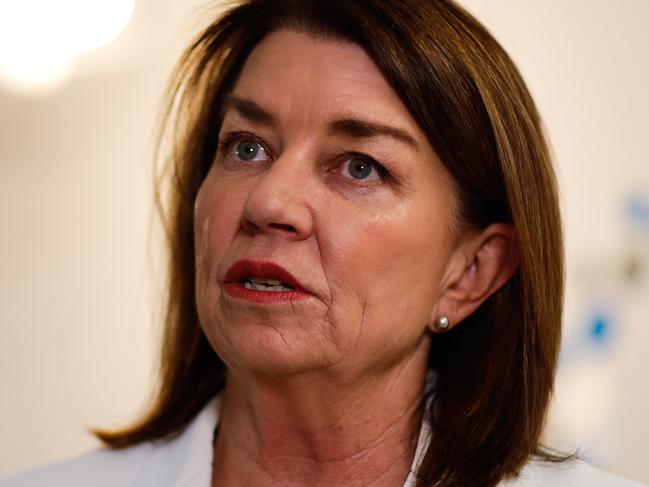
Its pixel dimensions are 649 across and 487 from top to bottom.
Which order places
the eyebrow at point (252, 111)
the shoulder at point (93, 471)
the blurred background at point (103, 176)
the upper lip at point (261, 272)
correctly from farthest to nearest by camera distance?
the blurred background at point (103, 176), the shoulder at point (93, 471), the eyebrow at point (252, 111), the upper lip at point (261, 272)

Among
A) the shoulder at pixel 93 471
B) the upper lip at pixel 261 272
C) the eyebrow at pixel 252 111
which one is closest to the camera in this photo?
the upper lip at pixel 261 272

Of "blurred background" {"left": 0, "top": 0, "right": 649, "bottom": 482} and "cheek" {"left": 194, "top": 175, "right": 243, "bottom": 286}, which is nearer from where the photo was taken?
"cheek" {"left": 194, "top": 175, "right": 243, "bottom": 286}

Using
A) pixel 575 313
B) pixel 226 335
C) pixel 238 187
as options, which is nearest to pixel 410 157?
pixel 238 187

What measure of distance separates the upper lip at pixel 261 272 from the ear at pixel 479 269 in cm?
32

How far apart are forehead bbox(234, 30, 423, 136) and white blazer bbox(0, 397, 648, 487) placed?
0.56m

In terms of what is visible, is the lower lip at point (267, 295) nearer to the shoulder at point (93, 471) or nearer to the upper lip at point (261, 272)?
the upper lip at point (261, 272)

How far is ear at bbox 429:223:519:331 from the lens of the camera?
161 cm

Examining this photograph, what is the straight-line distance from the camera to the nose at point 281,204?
1404mm

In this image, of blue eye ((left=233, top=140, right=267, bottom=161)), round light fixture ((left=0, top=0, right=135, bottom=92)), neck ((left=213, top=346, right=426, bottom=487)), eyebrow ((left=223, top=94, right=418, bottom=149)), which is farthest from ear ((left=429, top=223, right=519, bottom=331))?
round light fixture ((left=0, top=0, right=135, bottom=92))

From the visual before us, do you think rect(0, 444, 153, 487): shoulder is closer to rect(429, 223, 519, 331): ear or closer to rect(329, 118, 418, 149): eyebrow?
rect(429, 223, 519, 331): ear

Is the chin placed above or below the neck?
above

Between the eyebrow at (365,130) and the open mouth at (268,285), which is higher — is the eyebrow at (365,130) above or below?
above

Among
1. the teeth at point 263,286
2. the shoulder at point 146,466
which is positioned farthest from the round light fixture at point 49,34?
the teeth at point 263,286

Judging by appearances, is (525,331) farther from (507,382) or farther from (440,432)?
(440,432)
